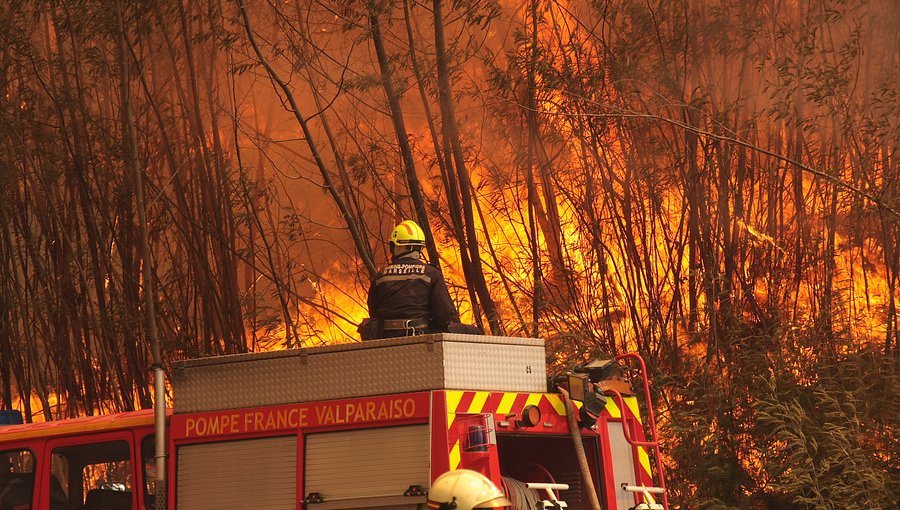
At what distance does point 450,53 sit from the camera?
9.93 meters

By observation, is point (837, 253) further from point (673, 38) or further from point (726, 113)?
point (673, 38)

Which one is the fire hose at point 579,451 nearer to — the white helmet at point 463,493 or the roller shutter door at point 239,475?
the white helmet at point 463,493

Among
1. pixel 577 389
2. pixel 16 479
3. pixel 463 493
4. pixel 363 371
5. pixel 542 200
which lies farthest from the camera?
pixel 542 200

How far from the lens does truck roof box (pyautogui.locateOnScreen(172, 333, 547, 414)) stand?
4875 mm

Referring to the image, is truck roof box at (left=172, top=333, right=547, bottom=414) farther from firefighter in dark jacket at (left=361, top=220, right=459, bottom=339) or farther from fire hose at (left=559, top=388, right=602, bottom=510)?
firefighter in dark jacket at (left=361, top=220, right=459, bottom=339)

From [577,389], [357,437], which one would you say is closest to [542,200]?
[577,389]

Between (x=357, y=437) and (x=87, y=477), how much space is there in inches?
71.9

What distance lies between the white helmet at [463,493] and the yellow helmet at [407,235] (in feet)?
6.68

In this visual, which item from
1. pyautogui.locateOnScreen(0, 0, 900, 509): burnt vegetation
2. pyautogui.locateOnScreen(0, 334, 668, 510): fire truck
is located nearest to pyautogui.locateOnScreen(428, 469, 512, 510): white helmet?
pyautogui.locateOnScreen(0, 334, 668, 510): fire truck

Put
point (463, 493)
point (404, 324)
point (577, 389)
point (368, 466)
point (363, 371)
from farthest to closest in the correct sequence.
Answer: point (404, 324)
point (577, 389)
point (363, 371)
point (368, 466)
point (463, 493)

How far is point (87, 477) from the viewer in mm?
5918

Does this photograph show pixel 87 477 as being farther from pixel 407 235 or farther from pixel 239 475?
pixel 407 235

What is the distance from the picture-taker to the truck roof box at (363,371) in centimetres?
488

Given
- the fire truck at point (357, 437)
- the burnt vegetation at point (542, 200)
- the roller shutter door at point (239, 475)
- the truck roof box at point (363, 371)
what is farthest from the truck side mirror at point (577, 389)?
the burnt vegetation at point (542, 200)
